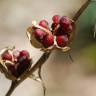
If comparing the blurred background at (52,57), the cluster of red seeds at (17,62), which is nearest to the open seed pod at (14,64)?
the cluster of red seeds at (17,62)

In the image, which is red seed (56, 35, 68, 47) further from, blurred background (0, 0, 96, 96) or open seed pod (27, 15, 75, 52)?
blurred background (0, 0, 96, 96)

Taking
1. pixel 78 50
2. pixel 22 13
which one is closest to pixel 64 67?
pixel 78 50

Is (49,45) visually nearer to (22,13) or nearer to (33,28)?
(33,28)

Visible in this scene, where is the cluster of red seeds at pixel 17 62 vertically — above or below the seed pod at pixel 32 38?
below

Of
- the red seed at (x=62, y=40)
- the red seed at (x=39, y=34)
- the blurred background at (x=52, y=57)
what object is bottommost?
the blurred background at (x=52, y=57)

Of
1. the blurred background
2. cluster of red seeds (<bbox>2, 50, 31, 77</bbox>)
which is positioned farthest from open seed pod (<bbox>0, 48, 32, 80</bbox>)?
the blurred background

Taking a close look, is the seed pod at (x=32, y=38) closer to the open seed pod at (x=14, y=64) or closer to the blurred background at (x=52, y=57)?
the open seed pod at (x=14, y=64)
